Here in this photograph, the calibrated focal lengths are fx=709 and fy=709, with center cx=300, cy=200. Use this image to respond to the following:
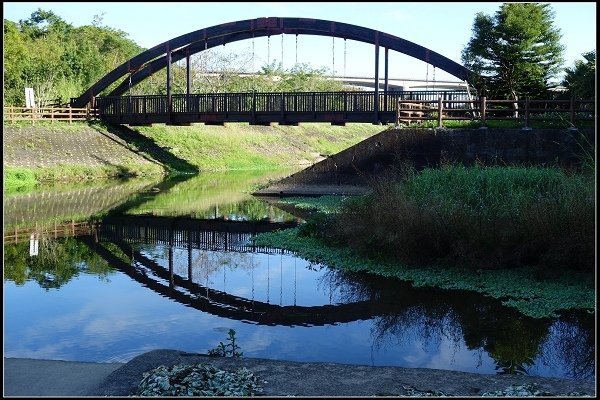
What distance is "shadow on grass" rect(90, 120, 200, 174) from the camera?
45062mm

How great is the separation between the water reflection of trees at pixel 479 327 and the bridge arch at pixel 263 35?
2151 centimetres

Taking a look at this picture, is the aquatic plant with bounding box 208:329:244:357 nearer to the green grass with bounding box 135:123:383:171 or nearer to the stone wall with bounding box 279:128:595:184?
the stone wall with bounding box 279:128:595:184

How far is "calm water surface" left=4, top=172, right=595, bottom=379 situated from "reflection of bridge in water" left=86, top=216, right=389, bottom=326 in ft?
0.12

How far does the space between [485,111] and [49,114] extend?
1160 inches

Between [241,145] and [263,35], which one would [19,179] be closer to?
[263,35]

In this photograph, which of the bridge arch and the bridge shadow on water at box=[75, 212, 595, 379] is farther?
the bridge arch

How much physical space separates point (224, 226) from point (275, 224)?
5.23 feet

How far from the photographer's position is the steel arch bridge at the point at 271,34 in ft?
107

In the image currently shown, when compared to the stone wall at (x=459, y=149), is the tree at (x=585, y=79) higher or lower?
higher

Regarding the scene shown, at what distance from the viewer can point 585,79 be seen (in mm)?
25812

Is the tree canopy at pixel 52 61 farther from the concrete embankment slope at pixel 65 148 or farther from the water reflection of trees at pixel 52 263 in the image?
the water reflection of trees at pixel 52 263

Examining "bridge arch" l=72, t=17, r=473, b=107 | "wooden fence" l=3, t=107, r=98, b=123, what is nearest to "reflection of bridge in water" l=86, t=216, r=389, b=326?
"bridge arch" l=72, t=17, r=473, b=107

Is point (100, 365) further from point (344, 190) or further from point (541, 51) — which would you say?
point (541, 51)

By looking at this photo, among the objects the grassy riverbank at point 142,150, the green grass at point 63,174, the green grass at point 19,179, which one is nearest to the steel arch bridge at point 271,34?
the grassy riverbank at point 142,150
